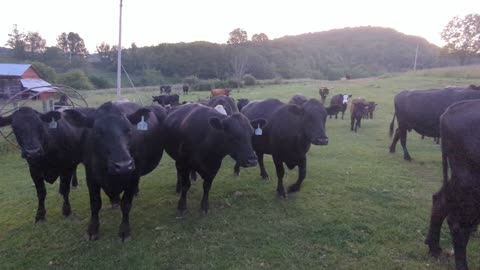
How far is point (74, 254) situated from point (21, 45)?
93.3 meters

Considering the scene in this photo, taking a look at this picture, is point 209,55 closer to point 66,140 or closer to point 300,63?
point 300,63

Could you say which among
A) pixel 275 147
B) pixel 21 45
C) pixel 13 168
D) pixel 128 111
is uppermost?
pixel 21 45

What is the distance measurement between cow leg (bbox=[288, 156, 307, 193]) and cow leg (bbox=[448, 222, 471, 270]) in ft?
11.3

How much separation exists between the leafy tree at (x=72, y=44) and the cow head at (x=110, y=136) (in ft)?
318

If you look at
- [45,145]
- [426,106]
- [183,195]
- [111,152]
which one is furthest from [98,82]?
[111,152]

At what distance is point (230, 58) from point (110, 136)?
90.4 m

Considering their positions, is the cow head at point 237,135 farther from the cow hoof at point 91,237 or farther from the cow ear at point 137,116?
the cow hoof at point 91,237

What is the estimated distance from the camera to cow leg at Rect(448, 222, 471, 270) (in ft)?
13.9

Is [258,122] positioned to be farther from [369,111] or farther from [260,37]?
[260,37]

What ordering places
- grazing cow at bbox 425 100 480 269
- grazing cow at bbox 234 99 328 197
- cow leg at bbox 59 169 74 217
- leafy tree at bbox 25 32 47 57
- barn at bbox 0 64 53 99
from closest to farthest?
grazing cow at bbox 425 100 480 269, cow leg at bbox 59 169 74 217, grazing cow at bbox 234 99 328 197, barn at bbox 0 64 53 99, leafy tree at bbox 25 32 47 57

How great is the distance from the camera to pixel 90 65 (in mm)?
87875

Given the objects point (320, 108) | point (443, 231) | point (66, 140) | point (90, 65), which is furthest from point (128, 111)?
point (90, 65)

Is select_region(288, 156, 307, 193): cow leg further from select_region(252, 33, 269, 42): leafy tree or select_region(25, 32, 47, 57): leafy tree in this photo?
select_region(252, 33, 269, 42): leafy tree

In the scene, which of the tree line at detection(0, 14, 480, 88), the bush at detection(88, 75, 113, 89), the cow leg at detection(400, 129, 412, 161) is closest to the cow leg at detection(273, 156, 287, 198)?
the cow leg at detection(400, 129, 412, 161)
